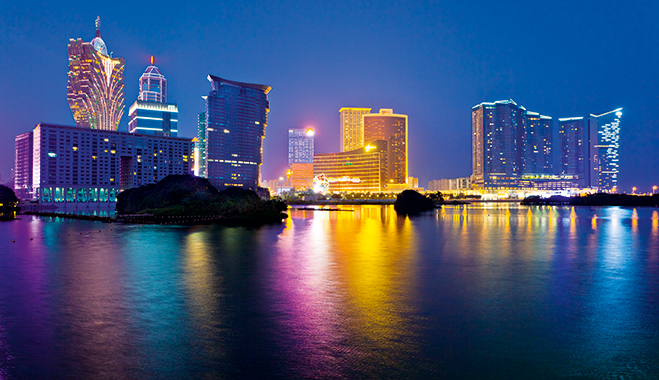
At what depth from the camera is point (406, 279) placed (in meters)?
19.3

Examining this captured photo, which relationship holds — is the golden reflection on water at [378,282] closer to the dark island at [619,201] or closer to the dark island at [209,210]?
the dark island at [209,210]

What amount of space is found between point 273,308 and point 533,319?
8.80m

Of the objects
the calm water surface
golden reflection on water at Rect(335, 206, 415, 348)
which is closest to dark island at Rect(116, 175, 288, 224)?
golden reflection on water at Rect(335, 206, 415, 348)

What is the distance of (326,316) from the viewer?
512 inches

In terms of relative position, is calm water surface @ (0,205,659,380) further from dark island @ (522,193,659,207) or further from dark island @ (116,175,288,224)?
dark island @ (522,193,659,207)

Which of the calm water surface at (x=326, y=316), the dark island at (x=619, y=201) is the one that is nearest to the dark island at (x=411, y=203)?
the dark island at (x=619, y=201)

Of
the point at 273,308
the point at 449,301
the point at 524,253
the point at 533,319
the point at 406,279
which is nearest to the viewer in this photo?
the point at 533,319

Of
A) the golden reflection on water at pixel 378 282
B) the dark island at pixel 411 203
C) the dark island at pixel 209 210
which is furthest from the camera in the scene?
the dark island at pixel 411 203

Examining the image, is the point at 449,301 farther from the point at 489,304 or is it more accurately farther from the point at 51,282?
the point at 51,282

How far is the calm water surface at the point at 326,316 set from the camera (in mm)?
9328

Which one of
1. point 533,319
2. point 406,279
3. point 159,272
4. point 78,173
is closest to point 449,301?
point 533,319

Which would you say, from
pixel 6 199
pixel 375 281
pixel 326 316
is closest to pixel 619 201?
pixel 375 281

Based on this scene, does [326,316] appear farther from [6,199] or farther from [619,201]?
[619,201]

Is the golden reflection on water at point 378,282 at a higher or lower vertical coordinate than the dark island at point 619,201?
lower
